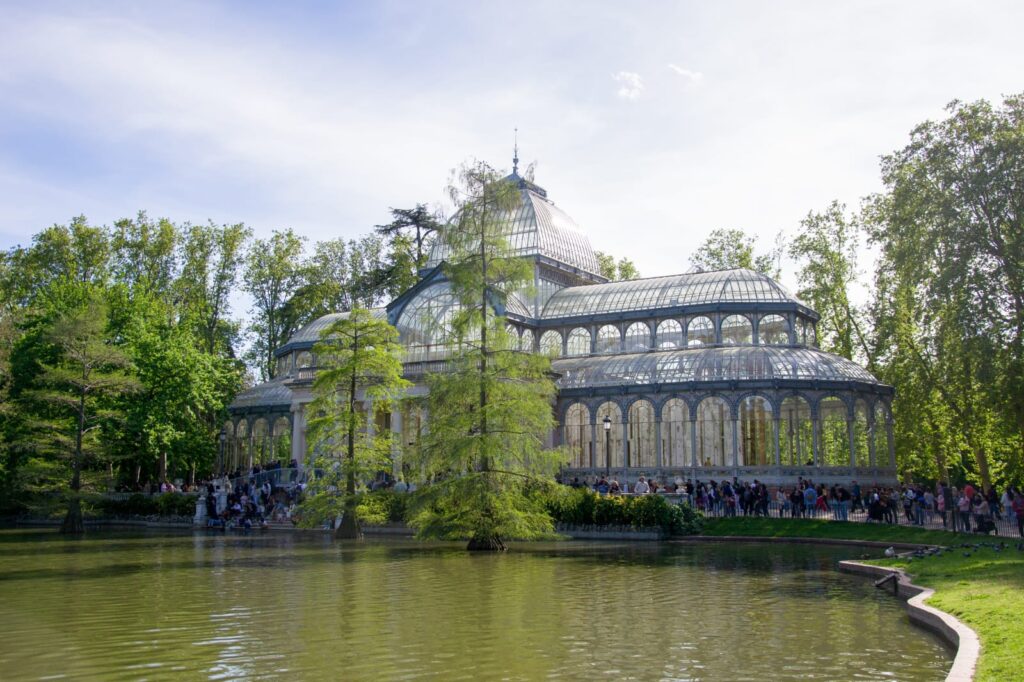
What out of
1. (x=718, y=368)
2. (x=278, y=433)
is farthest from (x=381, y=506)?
(x=278, y=433)

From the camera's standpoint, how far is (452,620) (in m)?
15.4

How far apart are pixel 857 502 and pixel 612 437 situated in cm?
1349

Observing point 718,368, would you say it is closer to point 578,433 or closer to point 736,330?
point 736,330

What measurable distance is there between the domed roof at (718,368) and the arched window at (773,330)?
2039 mm

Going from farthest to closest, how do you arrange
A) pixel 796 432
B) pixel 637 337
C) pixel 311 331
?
pixel 311 331
pixel 637 337
pixel 796 432

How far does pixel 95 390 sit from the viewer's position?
4069cm

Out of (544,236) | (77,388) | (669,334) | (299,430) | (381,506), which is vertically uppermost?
(544,236)

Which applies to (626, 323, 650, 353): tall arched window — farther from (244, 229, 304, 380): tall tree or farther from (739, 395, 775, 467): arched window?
(244, 229, 304, 380): tall tree

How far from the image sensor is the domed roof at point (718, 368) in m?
45.3

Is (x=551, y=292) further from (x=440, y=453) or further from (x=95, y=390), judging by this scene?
(x=440, y=453)

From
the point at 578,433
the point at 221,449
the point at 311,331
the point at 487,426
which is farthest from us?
the point at 311,331

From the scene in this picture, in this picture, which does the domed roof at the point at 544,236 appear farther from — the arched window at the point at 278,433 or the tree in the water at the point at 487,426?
the tree in the water at the point at 487,426

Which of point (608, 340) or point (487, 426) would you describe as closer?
point (487, 426)

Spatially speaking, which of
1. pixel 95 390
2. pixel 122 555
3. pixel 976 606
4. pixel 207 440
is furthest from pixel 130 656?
pixel 207 440
